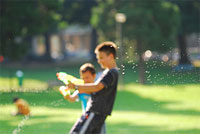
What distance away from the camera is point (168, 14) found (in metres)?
31.8

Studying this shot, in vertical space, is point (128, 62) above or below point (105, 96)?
above

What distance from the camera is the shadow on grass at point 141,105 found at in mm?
16484

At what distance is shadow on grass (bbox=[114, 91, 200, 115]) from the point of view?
1648cm

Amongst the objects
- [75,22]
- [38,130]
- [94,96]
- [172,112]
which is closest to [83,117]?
[94,96]

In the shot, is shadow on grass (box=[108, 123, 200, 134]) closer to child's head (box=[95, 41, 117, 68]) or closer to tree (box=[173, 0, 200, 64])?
child's head (box=[95, 41, 117, 68])

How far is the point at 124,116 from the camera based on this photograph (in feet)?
49.1

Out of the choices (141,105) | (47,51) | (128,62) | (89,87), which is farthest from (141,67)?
(89,87)

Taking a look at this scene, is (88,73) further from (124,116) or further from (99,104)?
(124,116)

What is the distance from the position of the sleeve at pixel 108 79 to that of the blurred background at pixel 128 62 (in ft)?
4.39

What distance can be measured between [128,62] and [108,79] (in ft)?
10.2

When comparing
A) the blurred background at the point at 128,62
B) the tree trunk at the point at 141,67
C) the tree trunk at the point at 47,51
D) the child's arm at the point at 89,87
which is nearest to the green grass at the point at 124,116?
the blurred background at the point at 128,62

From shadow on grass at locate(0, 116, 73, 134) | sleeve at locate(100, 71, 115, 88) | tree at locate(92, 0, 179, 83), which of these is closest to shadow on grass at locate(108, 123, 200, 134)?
shadow on grass at locate(0, 116, 73, 134)

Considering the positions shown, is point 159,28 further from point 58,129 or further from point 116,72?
point 116,72

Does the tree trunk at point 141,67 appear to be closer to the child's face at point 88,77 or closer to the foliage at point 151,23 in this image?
the foliage at point 151,23
